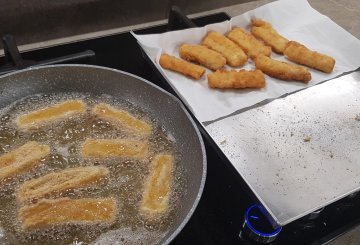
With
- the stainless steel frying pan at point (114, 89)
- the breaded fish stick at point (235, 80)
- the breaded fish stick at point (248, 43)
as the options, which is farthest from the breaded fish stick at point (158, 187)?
the breaded fish stick at point (248, 43)

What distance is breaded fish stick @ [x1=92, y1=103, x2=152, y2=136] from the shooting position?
1002 millimetres

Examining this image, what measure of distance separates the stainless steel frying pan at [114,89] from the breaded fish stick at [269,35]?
62 centimetres

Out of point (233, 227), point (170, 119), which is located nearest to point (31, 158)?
point (170, 119)

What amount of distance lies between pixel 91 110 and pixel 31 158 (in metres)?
0.22

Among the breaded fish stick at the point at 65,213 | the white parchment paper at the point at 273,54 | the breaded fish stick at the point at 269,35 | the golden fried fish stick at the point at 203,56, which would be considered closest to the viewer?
the breaded fish stick at the point at 65,213

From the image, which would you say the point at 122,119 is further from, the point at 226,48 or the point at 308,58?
the point at 308,58

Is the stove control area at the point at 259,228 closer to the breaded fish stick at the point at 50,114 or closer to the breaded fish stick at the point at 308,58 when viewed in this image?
the breaded fish stick at the point at 50,114

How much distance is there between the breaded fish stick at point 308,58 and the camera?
4.56 ft

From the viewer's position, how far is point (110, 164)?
0.91 m

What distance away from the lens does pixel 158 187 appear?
87 centimetres

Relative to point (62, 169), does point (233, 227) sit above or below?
below

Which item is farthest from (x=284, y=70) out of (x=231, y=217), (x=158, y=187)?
(x=158, y=187)

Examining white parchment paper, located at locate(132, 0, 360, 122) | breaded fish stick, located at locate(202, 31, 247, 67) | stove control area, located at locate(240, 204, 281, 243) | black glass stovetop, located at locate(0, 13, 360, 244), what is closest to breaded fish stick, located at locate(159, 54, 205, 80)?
Answer: white parchment paper, located at locate(132, 0, 360, 122)

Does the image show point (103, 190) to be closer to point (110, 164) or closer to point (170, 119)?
point (110, 164)
